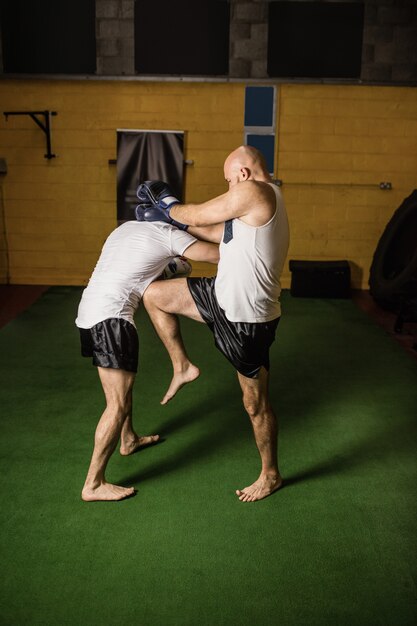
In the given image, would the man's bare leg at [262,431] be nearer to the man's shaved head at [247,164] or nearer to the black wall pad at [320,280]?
the man's shaved head at [247,164]

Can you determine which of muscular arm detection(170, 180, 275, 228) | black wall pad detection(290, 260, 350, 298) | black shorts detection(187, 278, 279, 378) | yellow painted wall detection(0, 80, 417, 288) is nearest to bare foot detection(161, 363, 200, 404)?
black shorts detection(187, 278, 279, 378)

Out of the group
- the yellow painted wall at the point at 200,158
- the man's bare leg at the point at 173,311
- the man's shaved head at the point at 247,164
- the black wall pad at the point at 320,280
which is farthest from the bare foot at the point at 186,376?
the yellow painted wall at the point at 200,158

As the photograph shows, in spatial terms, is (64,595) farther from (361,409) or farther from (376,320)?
(376,320)

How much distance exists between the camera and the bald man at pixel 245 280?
2.40m

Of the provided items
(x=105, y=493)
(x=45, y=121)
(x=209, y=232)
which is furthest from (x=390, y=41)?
(x=105, y=493)

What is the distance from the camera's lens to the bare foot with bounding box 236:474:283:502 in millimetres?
2648

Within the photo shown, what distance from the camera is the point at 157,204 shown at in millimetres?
2670

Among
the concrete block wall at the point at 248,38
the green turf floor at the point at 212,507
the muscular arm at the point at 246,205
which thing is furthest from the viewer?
the concrete block wall at the point at 248,38

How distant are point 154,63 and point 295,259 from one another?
3.00 m

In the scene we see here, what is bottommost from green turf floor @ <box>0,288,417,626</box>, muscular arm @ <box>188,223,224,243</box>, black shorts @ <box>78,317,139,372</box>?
green turf floor @ <box>0,288,417,626</box>

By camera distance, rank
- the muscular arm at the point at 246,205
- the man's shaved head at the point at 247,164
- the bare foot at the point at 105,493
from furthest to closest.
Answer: the bare foot at the point at 105,493
the man's shaved head at the point at 247,164
the muscular arm at the point at 246,205

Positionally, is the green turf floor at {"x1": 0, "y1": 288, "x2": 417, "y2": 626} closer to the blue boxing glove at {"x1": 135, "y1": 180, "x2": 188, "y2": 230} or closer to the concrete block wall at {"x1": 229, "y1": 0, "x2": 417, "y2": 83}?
the blue boxing glove at {"x1": 135, "y1": 180, "x2": 188, "y2": 230}

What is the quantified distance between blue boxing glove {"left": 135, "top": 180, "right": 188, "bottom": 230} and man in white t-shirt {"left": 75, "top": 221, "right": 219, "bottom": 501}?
36 millimetres

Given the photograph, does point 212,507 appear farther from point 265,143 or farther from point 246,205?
point 265,143
